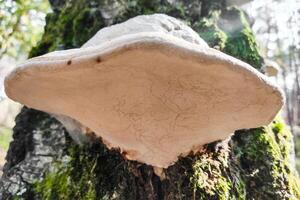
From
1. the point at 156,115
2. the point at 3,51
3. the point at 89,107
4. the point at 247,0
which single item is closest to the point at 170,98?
the point at 156,115

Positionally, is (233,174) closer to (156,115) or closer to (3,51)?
(156,115)

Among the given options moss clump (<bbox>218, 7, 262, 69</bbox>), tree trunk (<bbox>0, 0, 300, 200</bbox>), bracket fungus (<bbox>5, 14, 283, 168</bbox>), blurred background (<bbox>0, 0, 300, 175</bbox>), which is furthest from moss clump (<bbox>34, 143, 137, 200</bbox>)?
blurred background (<bbox>0, 0, 300, 175</bbox>)

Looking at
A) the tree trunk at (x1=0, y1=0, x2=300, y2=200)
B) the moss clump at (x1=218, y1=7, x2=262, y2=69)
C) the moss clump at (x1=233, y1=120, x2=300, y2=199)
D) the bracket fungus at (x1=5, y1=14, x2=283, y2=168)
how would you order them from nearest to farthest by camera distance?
1. the bracket fungus at (x1=5, y1=14, x2=283, y2=168)
2. the tree trunk at (x1=0, y1=0, x2=300, y2=200)
3. the moss clump at (x1=233, y1=120, x2=300, y2=199)
4. the moss clump at (x1=218, y1=7, x2=262, y2=69)

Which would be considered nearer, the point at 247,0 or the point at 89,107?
the point at 89,107

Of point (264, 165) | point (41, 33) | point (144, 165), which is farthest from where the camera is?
point (41, 33)

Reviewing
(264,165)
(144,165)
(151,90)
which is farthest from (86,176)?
(264,165)

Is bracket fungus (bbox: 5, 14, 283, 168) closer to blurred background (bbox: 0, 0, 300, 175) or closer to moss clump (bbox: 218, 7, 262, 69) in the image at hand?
moss clump (bbox: 218, 7, 262, 69)

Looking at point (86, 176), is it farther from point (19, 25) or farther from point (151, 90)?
point (19, 25)
